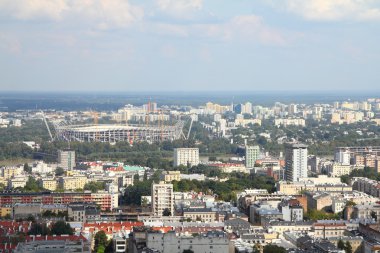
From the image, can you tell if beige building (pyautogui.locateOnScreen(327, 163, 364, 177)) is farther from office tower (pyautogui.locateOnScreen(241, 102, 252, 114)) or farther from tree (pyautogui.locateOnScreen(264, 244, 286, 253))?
office tower (pyautogui.locateOnScreen(241, 102, 252, 114))

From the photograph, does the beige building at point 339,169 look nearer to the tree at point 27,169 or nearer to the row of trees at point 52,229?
the tree at point 27,169

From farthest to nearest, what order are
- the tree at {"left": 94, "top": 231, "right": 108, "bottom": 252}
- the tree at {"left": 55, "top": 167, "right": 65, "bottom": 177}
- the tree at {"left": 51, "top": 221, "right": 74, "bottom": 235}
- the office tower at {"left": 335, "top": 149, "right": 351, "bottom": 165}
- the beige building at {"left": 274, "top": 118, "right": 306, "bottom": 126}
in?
the beige building at {"left": 274, "top": 118, "right": 306, "bottom": 126} → the office tower at {"left": 335, "top": 149, "right": 351, "bottom": 165} → the tree at {"left": 55, "top": 167, "right": 65, "bottom": 177} → the tree at {"left": 51, "top": 221, "right": 74, "bottom": 235} → the tree at {"left": 94, "top": 231, "right": 108, "bottom": 252}

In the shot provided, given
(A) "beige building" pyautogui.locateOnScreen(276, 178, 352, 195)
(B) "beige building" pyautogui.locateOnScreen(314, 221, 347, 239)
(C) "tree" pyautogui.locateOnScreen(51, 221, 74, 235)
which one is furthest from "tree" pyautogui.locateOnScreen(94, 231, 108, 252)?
(A) "beige building" pyautogui.locateOnScreen(276, 178, 352, 195)

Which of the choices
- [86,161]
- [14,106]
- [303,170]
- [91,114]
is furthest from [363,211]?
[14,106]

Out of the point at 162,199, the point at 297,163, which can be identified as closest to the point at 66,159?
the point at 297,163

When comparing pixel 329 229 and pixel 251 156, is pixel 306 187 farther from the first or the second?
pixel 251 156

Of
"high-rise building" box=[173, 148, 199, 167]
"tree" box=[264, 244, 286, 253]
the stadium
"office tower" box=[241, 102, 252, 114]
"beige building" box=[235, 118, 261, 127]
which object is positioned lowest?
"tree" box=[264, 244, 286, 253]

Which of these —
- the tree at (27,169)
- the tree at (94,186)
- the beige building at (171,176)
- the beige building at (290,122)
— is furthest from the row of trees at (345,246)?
the beige building at (290,122)
